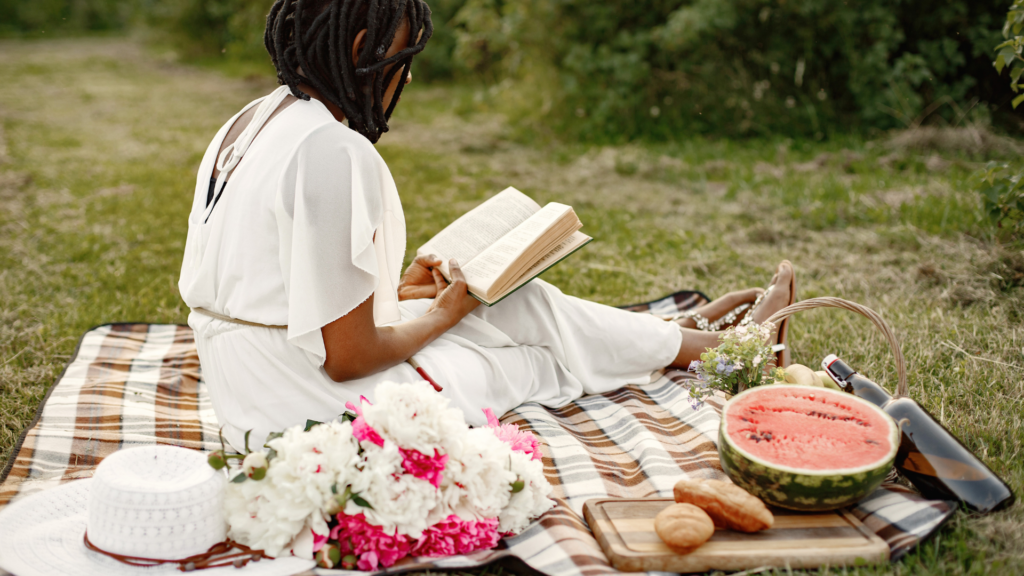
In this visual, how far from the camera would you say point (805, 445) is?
211 cm

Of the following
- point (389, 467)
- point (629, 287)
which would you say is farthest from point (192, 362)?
point (629, 287)

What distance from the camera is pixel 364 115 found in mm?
2307

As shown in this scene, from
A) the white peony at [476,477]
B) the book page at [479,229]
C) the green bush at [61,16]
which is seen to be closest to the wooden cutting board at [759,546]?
the white peony at [476,477]

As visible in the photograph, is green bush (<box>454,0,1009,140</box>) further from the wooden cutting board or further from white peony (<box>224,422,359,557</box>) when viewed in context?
white peony (<box>224,422,359,557</box>)

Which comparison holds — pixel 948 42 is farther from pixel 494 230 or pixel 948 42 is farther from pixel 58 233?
pixel 58 233

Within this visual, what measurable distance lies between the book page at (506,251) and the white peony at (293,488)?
85 centimetres

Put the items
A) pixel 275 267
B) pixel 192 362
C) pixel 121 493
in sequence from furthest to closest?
pixel 192 362 < pixel 275 267 < pixel 121 493

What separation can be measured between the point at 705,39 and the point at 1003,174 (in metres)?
4.62

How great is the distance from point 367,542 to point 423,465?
246mm

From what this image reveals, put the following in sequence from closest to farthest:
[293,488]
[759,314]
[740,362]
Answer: [293,488] < [740,362] < [759,314]

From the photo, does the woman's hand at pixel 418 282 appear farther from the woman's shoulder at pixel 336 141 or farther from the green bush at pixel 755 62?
the green bush at pixel 755 62

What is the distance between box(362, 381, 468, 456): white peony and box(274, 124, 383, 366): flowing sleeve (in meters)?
0.38

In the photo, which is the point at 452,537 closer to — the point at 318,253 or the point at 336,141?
the point at 318,253

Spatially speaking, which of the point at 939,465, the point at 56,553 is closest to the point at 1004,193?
the point at 939,465
